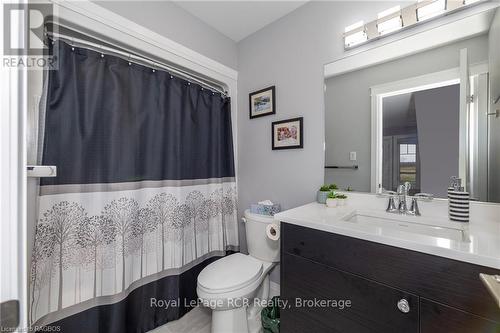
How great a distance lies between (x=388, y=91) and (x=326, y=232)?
Answer: 99cm

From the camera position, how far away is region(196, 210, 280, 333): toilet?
1.24 m

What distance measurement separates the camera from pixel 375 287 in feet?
2.88

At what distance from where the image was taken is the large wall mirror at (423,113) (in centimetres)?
107

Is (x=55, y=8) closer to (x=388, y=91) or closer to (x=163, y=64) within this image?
(x=163, y=64)

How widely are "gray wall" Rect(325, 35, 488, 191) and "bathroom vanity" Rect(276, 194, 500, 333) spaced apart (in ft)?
1.16

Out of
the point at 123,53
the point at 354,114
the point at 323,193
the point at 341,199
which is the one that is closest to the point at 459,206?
the point at 341,199

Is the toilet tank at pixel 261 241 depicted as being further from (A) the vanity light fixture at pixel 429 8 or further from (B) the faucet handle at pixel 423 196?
(A) the vanity light fixture at pixel 429 8

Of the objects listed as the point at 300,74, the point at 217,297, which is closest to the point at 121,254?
the point at 217,297

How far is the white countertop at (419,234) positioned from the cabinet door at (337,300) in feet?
0.63

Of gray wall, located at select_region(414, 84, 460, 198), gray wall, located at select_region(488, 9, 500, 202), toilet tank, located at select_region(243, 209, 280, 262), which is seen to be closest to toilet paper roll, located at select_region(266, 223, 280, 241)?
toilet tank, located at select_region(243, 209, 280, 262)

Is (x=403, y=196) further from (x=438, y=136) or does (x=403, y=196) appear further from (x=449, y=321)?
(x=449, y=321)

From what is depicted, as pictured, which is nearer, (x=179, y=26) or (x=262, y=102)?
(x=179, y=26)

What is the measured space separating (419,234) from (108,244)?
1.64m

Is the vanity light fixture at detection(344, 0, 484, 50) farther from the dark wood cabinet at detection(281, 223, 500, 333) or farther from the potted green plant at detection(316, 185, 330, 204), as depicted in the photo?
the dark wood cabinet at detection(281, 223, 500, 333)
